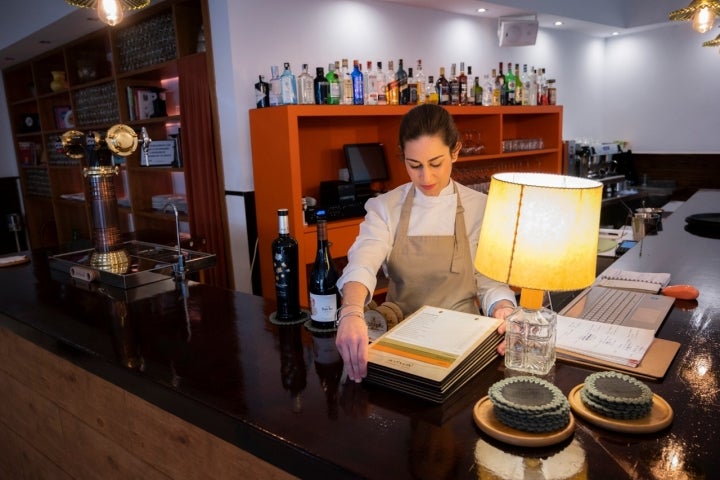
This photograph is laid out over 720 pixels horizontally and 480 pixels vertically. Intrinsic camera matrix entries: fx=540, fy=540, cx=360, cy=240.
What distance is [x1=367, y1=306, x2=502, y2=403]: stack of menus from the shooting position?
1.12 m

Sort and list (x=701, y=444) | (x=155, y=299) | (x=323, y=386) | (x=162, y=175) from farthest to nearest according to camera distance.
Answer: (x=162, y=175) < (x=155, y=299) < (x=323, y=386) < (x=701, y=444)

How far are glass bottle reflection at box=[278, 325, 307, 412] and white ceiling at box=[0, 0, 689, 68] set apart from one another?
364 centimetres

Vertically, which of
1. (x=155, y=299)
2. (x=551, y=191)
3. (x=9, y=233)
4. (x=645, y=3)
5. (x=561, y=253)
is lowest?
(x=9, y=233)

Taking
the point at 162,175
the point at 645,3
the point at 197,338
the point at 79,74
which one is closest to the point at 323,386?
the point at 197,338

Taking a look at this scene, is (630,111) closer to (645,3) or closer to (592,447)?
(645,3)

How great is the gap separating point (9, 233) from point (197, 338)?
6.39 m

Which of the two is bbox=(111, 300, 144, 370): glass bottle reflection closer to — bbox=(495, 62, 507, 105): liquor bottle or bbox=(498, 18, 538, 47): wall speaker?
bbox=(495, 62, 507, 105): liquor bottle

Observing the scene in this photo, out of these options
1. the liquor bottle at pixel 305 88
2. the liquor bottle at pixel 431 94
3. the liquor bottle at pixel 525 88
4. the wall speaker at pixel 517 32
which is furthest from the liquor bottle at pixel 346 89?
the wall speaker at pixel 517 32

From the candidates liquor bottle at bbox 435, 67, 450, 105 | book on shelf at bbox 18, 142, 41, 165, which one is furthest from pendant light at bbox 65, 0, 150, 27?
book on shelf at bbox 18, 142, 41, 165

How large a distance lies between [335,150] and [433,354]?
3263 millimetres

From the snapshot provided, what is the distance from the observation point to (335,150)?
428 cm

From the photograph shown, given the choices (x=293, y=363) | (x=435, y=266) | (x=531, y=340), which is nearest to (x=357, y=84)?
(x=435, y=266)

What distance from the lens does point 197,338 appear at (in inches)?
61.9

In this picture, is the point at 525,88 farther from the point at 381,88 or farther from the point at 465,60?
the point at 381,88
